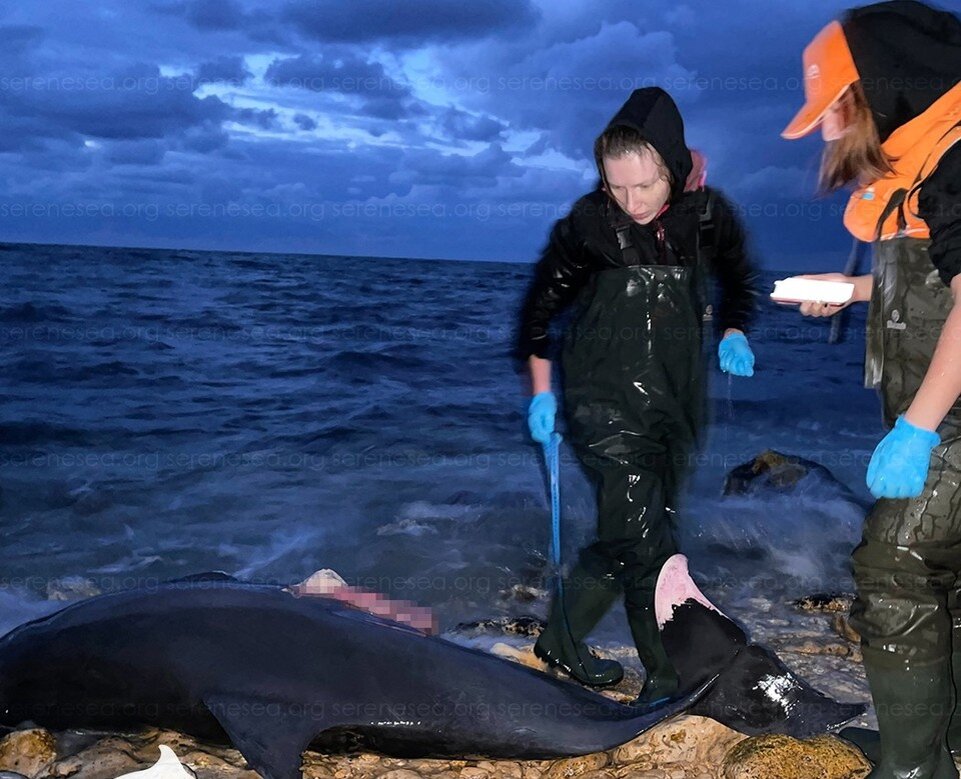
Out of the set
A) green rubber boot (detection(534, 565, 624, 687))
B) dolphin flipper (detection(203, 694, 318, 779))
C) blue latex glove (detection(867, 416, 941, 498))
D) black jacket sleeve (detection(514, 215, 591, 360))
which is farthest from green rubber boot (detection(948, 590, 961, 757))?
dolphin flipper (detection(203, 694, 318, 779))

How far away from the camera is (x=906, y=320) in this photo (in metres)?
2.85

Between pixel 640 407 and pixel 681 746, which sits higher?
pixel 640 407

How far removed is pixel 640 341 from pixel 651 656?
141cm

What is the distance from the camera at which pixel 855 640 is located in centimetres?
510

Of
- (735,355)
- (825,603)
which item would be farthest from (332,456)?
(735,355)

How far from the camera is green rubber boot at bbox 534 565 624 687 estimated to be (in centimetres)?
429

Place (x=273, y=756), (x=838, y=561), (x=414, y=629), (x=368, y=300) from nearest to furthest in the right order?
(x=273, y=756) < (x=414, y=629) < (x=838, y=561) < (x=368, y=300)

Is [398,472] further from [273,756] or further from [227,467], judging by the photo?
[273,756]

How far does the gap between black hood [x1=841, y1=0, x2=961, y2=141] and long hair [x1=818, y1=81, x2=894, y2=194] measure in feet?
0.10

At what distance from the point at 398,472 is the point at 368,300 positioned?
17.6 metres

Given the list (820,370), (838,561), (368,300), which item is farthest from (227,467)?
(368,300)

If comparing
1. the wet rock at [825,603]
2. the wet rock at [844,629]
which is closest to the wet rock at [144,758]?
the wet rock at [844,629]

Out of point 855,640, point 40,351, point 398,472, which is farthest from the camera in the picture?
point 40,351

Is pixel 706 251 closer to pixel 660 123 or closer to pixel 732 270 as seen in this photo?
pixel 732 270
